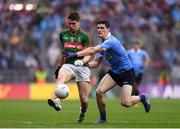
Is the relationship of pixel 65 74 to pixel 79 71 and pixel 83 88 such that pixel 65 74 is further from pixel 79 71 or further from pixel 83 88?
pixel 83 88

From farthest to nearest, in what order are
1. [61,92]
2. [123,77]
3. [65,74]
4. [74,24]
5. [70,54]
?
[123,77]
[74,24]
[70,54]
[65,74]
[61,92]

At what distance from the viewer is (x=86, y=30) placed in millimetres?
33406

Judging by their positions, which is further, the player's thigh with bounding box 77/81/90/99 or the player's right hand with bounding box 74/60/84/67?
the player's thigh with bounding box 77/81/90/99

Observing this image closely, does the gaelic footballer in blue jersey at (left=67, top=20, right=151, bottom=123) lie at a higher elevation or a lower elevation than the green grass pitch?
higher

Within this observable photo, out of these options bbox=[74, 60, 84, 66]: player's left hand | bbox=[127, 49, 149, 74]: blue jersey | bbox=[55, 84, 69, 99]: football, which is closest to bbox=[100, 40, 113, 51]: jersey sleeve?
bbox=[74, 60, 84, 66]: player's left hand

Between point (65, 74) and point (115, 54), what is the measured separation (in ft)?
4.35

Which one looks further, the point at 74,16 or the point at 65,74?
the point at 74,16

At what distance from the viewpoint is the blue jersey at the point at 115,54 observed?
16188 millimetres

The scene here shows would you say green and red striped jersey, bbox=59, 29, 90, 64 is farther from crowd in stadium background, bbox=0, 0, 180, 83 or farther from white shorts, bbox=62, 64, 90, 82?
crowd in stadium background, bbox=0, 0, 180, 83

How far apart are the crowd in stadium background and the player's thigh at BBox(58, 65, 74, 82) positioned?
15.1 metres

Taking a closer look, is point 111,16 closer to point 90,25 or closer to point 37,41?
point 90,25

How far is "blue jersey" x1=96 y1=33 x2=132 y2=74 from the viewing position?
1619 centimetres

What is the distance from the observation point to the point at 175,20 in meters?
35.1

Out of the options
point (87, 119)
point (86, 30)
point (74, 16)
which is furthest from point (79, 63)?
point (86, 30)
